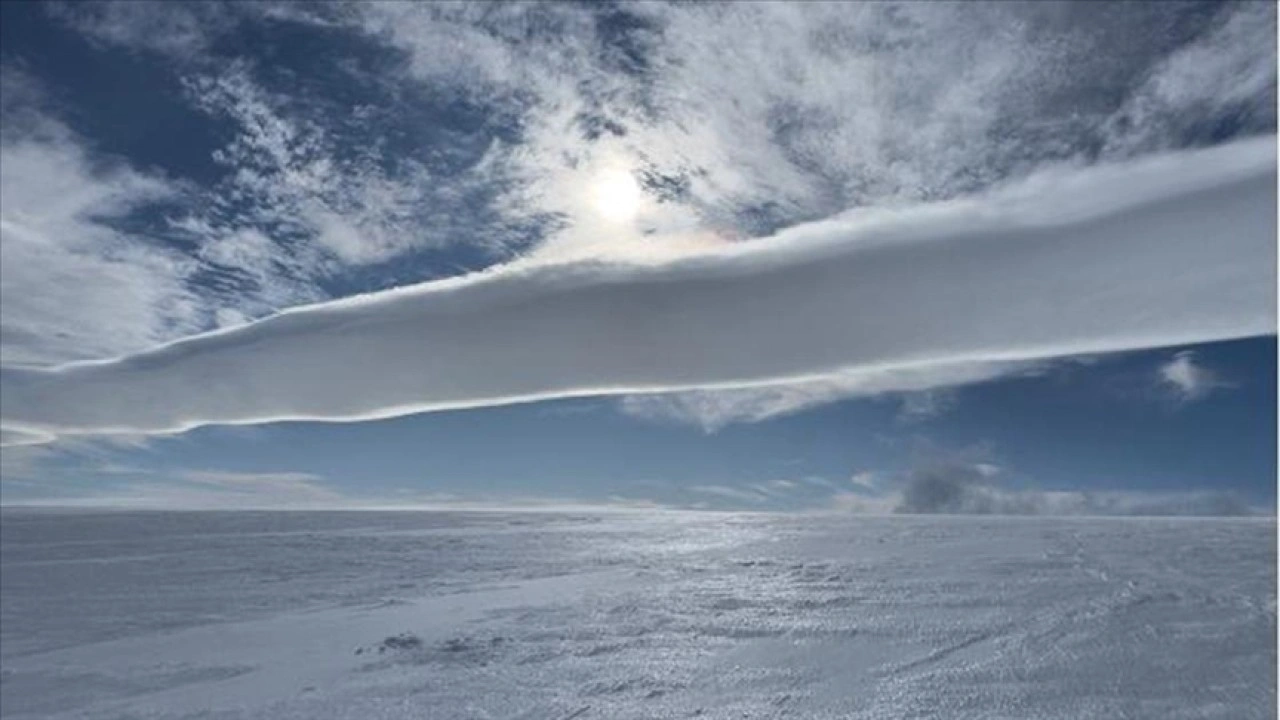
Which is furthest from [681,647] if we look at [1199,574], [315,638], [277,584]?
[1199,574]

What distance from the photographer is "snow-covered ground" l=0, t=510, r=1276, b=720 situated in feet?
23.3

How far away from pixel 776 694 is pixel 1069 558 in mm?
17380

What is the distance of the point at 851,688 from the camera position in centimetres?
741

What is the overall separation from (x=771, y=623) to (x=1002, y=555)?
49.1ft

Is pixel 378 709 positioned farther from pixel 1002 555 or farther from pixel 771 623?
pixel 1002 555

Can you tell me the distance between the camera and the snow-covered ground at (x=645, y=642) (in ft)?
23.3

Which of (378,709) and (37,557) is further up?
(37,557)

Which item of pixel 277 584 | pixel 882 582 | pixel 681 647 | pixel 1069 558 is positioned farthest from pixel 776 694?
pixel 1069 558

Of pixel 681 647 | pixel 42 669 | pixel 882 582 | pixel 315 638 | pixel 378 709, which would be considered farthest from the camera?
pixel 882 582

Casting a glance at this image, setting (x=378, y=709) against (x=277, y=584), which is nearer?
(x=378, y=709)

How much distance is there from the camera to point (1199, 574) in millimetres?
16531

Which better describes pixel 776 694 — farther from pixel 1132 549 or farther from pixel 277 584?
pixel 1132 549

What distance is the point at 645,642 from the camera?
9.56 meters

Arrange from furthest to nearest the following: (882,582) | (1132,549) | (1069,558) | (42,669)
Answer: (1132,549)
(1069,558)
(882,582)
(42,669)
